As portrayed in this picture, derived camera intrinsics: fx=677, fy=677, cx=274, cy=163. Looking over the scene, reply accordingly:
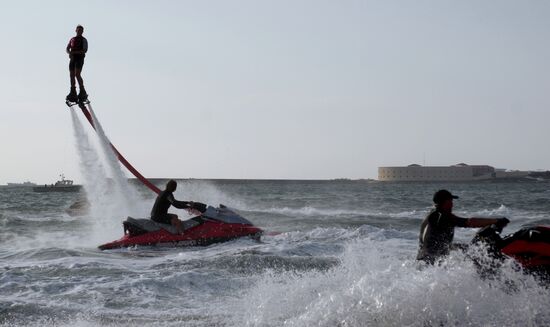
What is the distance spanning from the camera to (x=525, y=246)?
26.2 feet

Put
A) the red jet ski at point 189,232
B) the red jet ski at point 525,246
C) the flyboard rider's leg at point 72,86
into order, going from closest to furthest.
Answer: the red jet ski at point 525,246 < the red jet ski at point 189,232 < the flyboard rider's leg at point 72,86

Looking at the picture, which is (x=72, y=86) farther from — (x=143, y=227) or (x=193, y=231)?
(x=193, y=231)

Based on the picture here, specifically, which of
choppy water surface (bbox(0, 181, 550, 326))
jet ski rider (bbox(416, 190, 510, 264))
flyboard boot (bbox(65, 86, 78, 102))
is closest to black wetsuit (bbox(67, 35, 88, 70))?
flyboard boot (bbox(65, 86, 78, 102))

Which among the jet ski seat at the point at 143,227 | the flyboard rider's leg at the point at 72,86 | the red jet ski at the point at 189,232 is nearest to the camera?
the red jet ski at the point at 189,232

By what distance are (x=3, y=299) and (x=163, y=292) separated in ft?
7.81

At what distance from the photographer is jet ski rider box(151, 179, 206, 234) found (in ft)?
53.5

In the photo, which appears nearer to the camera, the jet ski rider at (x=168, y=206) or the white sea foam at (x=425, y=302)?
the white sea foam at (x=425, y=302)

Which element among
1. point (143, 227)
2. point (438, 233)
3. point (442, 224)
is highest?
point (442, 224)

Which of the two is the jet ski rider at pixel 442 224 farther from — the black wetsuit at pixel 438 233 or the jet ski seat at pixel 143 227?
the jet ski seat at pixel 143 227

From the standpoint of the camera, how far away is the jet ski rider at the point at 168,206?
16.3 m

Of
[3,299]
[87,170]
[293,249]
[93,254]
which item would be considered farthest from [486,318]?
[87,170]

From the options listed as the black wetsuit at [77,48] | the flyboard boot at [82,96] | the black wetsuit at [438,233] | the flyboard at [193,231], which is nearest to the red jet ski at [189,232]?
the flyboard at [193,231]

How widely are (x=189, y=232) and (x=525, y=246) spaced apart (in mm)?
10113

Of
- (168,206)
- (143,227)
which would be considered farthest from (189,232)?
(143,227)
